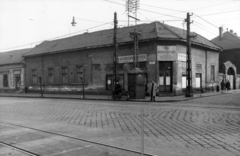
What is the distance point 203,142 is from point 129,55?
65.8ft

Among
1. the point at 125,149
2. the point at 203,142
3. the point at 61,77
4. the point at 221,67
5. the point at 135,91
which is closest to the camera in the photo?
the point at 125,149

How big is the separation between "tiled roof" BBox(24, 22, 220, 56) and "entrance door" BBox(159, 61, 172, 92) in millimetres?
2749

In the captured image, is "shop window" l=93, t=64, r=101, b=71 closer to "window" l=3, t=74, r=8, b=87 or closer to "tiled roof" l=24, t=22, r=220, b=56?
"tiled roof" l=24, t=22, r=220, b=56

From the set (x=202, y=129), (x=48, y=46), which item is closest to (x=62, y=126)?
(x=202, y=129)

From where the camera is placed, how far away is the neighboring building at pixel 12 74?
37.8 m

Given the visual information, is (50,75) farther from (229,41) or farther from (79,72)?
(229,41)

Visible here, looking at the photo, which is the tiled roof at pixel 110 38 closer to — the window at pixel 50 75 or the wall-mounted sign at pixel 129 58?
the wall-mounted sign at pixel 129 58

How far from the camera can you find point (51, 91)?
33438 millimetres

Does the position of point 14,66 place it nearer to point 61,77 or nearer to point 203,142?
point 61,77

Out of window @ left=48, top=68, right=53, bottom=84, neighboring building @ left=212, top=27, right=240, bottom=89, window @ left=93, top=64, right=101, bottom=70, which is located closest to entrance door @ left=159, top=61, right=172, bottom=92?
window @ left=93, top=64, right=101, bottom=70

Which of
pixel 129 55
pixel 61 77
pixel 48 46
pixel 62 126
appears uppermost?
pixel 48 46

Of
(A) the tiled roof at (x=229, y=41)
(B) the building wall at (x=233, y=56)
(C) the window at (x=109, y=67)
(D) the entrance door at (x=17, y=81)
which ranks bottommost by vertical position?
(D) the entrance door at (x=17, y=81)

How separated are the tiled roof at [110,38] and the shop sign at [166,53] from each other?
102cm

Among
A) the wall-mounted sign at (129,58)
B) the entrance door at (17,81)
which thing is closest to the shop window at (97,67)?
the wall-mounted sign at (129,58)
